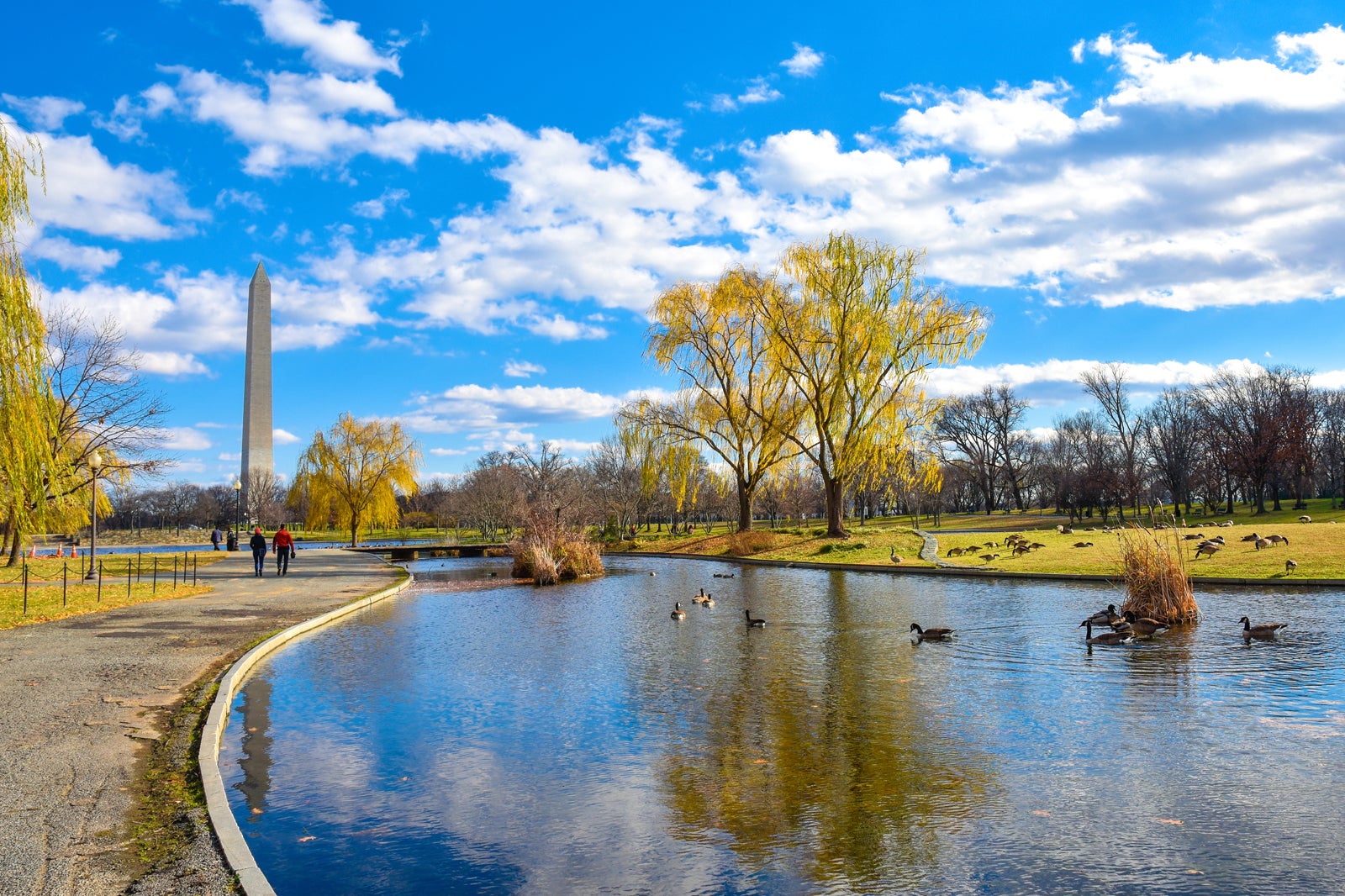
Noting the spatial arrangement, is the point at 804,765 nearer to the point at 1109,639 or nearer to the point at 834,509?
the point at 1109,639

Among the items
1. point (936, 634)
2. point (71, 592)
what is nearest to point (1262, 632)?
point (936, 634)

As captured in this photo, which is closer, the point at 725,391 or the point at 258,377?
the point at 725,391

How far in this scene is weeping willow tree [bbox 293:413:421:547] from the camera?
5772 cm

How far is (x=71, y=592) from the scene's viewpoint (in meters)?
20.8

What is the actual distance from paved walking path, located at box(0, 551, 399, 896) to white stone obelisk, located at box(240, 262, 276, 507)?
40.8m

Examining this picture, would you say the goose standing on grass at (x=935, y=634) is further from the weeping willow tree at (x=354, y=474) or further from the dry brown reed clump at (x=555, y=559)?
the weeping willow tree at (x=354, y=474)

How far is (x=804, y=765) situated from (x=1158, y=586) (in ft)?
32.4

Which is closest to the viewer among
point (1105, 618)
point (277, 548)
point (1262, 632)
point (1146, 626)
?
point (1262, 632)

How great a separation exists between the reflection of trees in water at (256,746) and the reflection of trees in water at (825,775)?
3314 mm

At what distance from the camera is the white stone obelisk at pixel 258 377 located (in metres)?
55.8

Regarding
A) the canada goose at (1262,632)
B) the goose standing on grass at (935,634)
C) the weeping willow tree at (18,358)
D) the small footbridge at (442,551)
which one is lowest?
the small footbridge at (442,551)

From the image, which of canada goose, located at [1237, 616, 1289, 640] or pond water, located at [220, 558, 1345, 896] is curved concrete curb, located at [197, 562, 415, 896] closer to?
pond water, located at [220, 558, 1345, 896]

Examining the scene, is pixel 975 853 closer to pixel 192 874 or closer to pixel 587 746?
pixel 587 746

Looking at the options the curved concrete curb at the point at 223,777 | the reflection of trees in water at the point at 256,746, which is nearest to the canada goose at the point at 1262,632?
the reflection of trees in water at the point at 256,746
